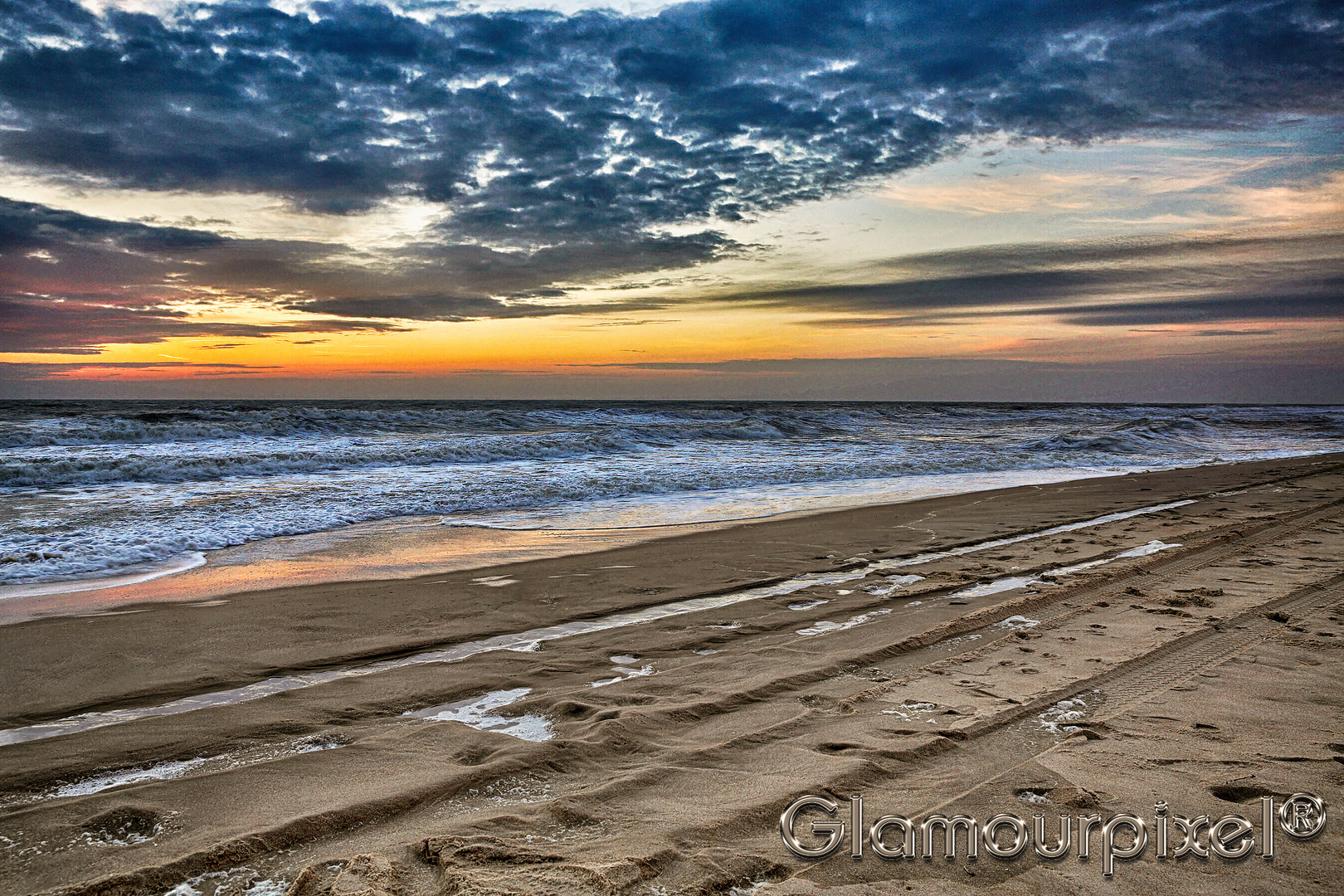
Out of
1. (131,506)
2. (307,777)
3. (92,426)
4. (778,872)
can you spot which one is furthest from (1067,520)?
(92,426)

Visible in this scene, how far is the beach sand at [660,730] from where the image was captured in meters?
2.17

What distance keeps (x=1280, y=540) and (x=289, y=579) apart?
32.1ft

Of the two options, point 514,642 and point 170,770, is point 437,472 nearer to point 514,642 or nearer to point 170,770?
point 514,642

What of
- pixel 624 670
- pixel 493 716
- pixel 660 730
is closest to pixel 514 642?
pixel 624 670

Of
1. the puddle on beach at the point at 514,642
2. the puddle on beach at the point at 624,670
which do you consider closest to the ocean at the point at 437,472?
the puddle on beach at the point at 514,642

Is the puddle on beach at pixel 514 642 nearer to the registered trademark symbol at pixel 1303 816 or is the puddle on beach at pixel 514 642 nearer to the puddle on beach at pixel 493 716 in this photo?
the puddle on beach at pixel 493 716

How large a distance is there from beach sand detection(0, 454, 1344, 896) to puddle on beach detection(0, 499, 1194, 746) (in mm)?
50

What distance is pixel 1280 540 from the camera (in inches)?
298

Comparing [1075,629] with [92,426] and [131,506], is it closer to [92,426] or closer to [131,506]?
[131,506]

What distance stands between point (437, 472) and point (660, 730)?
41.5 feet

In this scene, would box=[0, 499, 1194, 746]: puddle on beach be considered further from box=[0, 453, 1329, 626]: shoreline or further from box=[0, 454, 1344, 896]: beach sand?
box=[0, 453, 1329, 626]: shoreline

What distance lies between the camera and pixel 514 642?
4.55 metres

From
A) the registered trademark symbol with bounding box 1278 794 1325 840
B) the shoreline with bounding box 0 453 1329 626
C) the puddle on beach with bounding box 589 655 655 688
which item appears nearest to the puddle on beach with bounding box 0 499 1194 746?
the puddle on beach with bounding box 589 655 655 688

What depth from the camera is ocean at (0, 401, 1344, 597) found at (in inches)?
339
